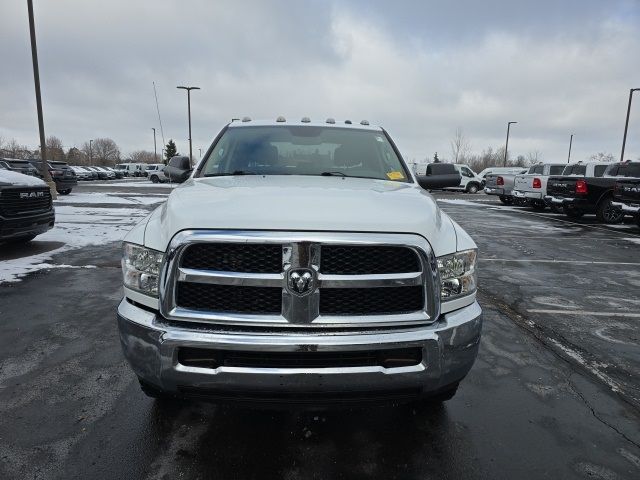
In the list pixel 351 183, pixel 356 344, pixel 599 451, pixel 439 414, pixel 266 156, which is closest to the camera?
pixel 356 344

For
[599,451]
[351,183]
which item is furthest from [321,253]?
[599,451]

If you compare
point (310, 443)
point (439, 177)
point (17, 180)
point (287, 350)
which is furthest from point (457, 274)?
point (17, 180)

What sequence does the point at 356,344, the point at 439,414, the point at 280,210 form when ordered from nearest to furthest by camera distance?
1. the point at 356,344
2. the point at 280,210
3. the point at 439,414

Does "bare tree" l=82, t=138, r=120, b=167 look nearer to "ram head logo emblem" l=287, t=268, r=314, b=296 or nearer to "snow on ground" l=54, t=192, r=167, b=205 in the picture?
"snow on ground" l=54, t=192, r=167, b=205

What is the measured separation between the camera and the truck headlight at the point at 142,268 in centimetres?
219

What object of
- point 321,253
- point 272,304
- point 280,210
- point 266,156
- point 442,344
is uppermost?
point 266,156

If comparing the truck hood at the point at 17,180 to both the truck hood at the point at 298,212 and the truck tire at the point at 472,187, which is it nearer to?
the truck hood at the point at 298,212

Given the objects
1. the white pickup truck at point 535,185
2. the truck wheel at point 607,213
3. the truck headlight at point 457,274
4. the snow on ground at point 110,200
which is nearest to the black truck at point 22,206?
the truck headlight at point 457,274

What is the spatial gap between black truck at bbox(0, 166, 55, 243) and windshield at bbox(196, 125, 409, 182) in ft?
16.0

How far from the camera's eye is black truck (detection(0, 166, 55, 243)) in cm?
676

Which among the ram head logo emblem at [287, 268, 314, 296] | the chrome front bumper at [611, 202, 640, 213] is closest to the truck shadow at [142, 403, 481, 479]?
the ram head logo emblem at [287, 268, 314, 296]

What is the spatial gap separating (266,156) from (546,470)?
2818 millimetres

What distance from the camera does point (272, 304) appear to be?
2.07 metres

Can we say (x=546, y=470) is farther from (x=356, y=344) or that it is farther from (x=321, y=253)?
(x=321, y=253)
